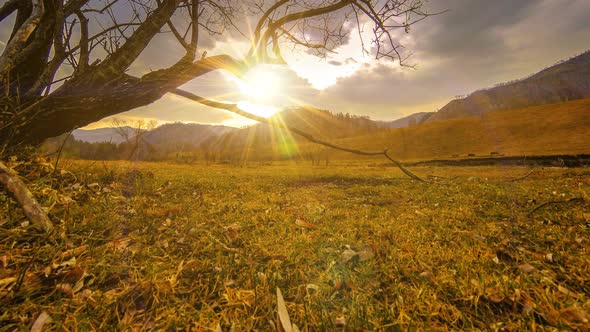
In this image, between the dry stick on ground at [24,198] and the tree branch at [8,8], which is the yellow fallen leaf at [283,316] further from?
the tree branch at [8,8]

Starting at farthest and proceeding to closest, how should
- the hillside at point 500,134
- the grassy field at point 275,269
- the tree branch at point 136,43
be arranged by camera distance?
the hillside at point 500,134, the tree branch at point 136,43, the grassy field at point 275,269

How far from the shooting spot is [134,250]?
2.34 m

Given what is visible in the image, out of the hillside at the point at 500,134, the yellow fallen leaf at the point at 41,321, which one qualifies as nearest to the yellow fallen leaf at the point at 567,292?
the yellow fallen leaf at the point at 41,321

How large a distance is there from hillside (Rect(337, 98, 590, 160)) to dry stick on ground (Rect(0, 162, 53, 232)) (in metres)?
63.6

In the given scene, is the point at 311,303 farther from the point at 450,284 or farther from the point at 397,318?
the point at 450,284

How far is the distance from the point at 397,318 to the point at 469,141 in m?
88.0

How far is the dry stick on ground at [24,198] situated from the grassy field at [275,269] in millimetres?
83

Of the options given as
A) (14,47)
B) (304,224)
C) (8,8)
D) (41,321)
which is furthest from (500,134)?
(8,8)

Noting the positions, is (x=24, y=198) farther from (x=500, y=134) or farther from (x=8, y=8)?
(x=500, y=134)

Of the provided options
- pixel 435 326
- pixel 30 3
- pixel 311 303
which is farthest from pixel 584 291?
pixel 30 3

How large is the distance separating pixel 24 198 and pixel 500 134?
92.1 m

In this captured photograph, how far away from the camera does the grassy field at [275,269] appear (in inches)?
58.9

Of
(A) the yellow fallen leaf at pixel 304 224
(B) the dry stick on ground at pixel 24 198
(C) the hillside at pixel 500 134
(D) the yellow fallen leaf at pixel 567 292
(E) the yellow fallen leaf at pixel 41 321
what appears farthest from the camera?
(C) the hillside at pixel 500 134

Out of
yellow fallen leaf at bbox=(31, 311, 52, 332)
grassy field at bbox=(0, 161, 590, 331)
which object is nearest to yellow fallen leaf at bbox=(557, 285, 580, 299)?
grassy field at bbox=(0, 161, 590, 331)
